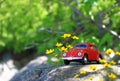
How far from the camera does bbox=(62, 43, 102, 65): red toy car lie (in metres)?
7.38

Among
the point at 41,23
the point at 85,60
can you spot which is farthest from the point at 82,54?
the point at 41,23

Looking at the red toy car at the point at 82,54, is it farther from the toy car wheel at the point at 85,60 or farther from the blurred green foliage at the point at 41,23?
the blurred green foliage at the point at 41,23

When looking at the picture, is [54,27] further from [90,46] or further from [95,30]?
[90,46]

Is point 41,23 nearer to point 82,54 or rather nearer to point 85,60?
point 85,60

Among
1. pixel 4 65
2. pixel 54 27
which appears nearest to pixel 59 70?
pixel 54 27

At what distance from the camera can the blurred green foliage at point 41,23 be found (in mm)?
17234

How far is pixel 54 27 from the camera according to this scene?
61.0 ft

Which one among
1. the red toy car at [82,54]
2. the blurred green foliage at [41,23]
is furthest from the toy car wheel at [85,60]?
the blurred green foliage at [41,23]

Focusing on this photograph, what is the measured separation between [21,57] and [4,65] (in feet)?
9.08

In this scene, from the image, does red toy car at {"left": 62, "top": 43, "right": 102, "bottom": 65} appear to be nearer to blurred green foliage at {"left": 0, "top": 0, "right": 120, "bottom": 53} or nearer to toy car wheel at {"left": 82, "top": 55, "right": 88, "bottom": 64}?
toy car wheel at {"left": 82, "top": 55, "right": 88, "bottom": 64}

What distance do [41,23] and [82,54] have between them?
52.1 feet

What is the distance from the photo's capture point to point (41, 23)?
23.1 m

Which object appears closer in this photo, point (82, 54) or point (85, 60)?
point (82, 54)

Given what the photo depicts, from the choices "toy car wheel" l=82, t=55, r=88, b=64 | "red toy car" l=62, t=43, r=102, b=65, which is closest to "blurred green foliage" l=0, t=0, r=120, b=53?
"red toy car" l=62, t=43, r=102, b=65
